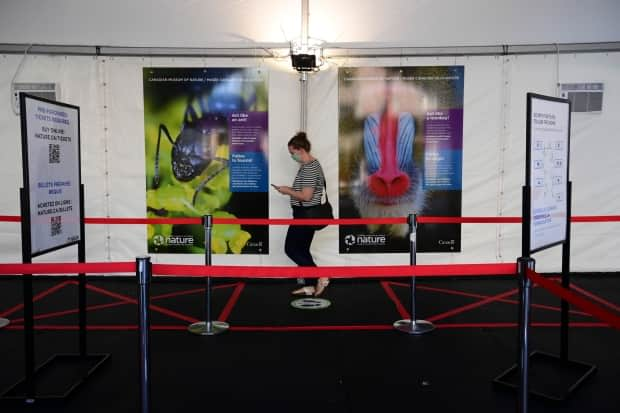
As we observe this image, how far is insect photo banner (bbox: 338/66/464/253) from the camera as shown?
22.0 feet

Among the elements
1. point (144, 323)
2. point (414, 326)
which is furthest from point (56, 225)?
point (414, 326)

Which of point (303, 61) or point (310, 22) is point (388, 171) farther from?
point (310, 22)

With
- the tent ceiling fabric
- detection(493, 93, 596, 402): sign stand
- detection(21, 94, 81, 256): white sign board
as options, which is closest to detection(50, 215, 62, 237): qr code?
detection(21, 94, 81, 256): white sign board

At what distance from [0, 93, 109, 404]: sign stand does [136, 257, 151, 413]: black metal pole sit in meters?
0.95

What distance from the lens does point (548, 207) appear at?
3.42 meters

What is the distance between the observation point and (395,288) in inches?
254

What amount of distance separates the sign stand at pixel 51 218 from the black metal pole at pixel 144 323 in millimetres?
946

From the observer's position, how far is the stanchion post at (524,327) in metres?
2.65

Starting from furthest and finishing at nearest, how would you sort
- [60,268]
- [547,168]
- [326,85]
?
[326,85] < [547,168] < [60,268]

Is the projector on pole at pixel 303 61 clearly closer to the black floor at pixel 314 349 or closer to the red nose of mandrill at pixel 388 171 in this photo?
the red nose of mandrill at pixel 388 171

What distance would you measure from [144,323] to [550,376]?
2.72 m

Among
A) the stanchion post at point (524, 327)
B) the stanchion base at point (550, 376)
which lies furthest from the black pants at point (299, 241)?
the stanchion post at point (524, 327)

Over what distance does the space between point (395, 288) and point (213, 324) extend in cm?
247

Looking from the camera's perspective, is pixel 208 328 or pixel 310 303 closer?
pixel 208 328
